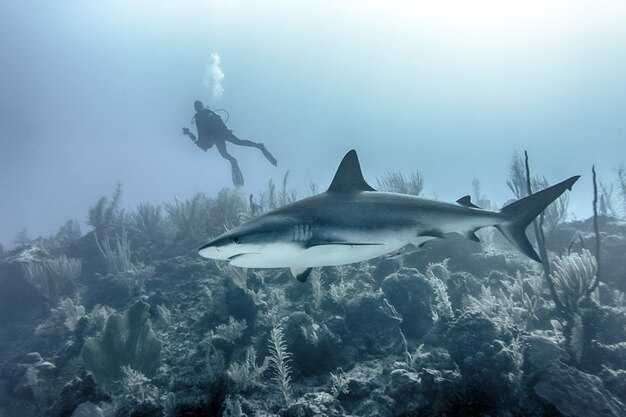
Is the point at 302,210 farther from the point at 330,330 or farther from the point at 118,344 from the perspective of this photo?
the point at 118,344

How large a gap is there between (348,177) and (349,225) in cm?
78

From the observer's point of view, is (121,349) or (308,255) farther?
(121,349)

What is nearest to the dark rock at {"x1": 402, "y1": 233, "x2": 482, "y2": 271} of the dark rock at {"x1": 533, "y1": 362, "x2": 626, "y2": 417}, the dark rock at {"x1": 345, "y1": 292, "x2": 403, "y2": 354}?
the dark rock at {"x1": 345, "y1": 292, "x2": 403, "y2": 354}

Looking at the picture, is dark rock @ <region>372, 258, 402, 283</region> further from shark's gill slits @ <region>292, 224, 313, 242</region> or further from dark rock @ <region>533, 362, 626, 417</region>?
shark's gill slits @ <region>292, 224, 313, 242</region>

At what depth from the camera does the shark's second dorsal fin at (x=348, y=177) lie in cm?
416

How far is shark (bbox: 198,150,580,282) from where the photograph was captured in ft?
10.9

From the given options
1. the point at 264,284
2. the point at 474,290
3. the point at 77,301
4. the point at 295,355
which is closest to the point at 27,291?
the point at 77,301

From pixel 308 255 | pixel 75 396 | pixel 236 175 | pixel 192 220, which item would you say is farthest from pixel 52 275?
pixel 308 255

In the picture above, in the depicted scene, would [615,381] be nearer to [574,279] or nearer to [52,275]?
[574,279]

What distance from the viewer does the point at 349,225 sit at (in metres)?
3.73

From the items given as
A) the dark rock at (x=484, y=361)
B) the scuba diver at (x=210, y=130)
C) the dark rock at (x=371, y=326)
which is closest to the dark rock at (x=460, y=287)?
the dark rock at (x=371, y=326)

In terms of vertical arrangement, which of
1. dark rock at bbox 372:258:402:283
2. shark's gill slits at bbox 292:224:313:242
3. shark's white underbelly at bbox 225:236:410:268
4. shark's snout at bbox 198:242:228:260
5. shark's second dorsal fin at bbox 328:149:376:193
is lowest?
dark rock at bbox 372:258:402:283

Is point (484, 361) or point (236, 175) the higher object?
point (236, 175)

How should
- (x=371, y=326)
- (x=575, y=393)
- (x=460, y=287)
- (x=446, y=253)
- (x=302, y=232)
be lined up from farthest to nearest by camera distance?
(x=446, y=253), (x=460, y=287), (x=371, y=326), (x=575, y=393), (x=302, y=232)
